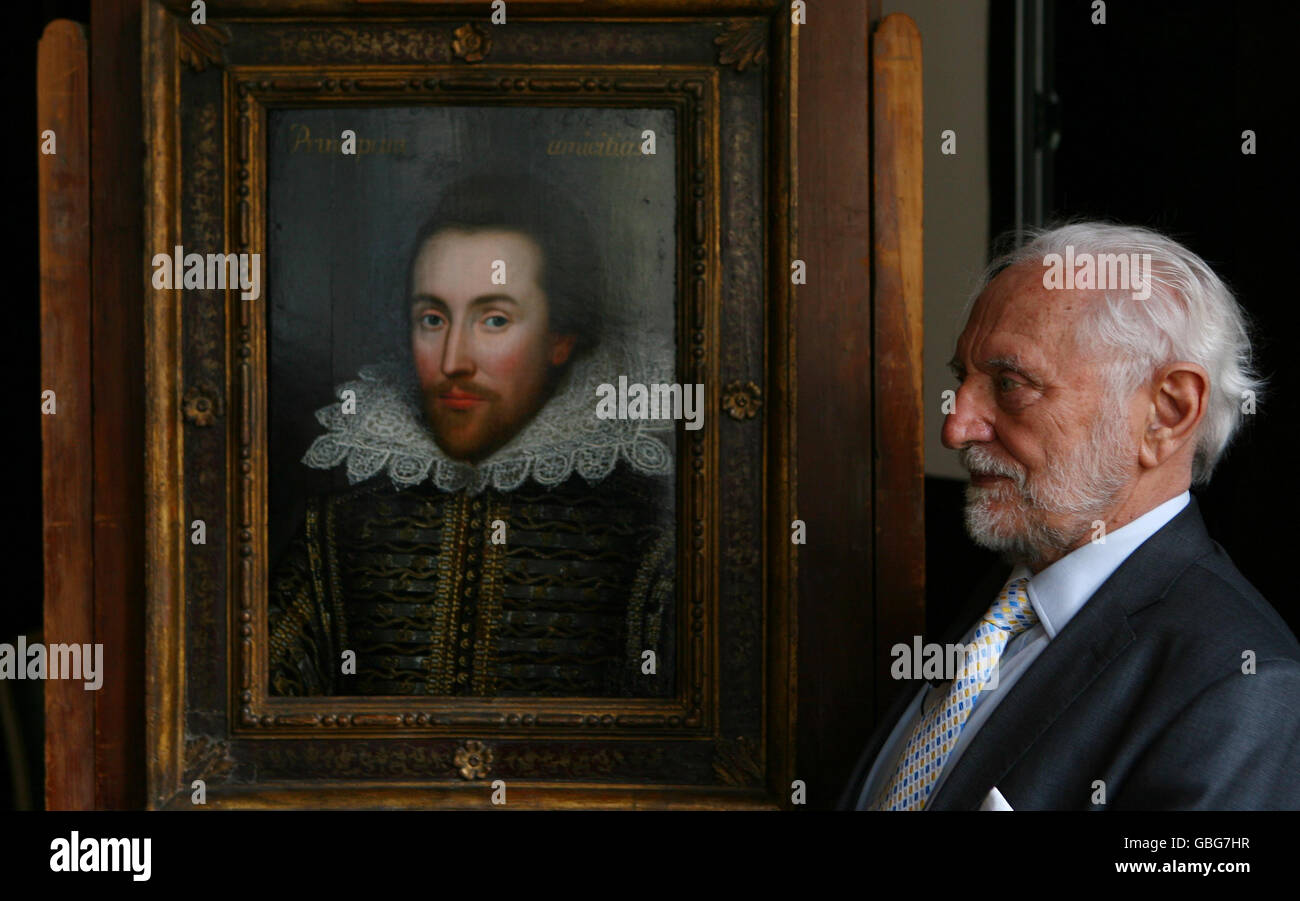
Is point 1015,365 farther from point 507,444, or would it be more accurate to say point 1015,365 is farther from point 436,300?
point 436,300

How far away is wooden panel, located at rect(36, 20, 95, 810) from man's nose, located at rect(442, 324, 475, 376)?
2.17ft

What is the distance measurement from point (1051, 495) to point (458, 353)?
1.02 metres

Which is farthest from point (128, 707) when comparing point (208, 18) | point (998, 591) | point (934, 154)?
point (934, 154)

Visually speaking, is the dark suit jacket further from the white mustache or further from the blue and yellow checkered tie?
the white mustache

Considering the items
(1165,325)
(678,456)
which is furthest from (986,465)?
(678,456)

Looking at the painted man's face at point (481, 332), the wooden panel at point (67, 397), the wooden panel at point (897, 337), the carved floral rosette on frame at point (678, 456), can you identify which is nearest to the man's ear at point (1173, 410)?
the wooden panel at point (897, 337)

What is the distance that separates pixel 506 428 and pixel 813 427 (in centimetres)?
56

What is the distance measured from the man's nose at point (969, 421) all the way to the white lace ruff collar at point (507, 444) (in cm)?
53

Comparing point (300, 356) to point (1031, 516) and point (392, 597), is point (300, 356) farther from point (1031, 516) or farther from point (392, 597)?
→ point (1031, 516)

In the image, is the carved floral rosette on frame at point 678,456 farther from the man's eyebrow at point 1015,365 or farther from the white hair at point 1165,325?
the white hair at point 1165,325

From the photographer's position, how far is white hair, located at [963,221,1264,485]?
5.24ft

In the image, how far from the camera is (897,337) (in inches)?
80.7

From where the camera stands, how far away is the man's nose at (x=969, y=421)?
5.55ft

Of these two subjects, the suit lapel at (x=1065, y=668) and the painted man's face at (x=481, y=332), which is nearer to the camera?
the suit lapel at (x=1065, y=668)
